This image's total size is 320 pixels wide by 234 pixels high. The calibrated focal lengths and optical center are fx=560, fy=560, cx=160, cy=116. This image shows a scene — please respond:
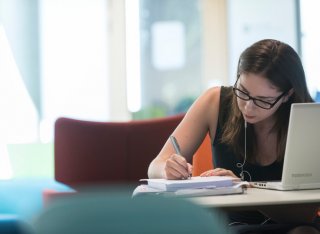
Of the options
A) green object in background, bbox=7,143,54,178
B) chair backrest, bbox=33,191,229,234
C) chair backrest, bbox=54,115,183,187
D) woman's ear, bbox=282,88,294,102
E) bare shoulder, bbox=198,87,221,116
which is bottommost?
green object in background, bbox=7,143,54,178

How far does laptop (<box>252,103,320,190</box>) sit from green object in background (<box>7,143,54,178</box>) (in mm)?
2852

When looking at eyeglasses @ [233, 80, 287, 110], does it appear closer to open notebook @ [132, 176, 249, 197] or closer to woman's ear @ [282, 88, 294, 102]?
woman's ear @ [282, 88, 294, 102]

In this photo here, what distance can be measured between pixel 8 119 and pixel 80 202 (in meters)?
3.89

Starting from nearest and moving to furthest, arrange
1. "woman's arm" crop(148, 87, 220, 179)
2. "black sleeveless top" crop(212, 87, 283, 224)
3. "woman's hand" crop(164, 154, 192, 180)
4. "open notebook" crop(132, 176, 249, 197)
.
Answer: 1. "open notebook" crop(132, 176, 249, 197)
2. "woman's hand" crop(164, 154, 192, 180)
3. "black sleeveless top" crop(212, 87, 283, 224)
4. "woman's arm" crop(148, 87, 220, 179)

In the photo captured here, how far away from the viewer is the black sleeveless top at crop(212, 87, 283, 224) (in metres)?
1.85

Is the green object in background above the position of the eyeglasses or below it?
below

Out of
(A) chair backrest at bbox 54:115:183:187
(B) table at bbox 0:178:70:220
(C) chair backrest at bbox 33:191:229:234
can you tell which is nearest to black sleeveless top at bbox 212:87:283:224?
(A) chair backrest at bbox 54:115:183:187

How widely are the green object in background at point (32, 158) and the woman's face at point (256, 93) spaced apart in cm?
258

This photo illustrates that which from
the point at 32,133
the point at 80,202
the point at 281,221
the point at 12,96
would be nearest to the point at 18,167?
the point at 32,133

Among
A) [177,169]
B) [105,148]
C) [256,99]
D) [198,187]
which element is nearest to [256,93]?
[256,99]

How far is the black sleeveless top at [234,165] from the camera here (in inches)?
72.7

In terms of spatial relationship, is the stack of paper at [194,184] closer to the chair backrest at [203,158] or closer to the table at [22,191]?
the chair backrest at [203,158]

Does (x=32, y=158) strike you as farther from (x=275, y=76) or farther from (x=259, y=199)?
(x=259, y=199)

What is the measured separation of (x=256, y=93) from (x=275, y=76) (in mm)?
90
